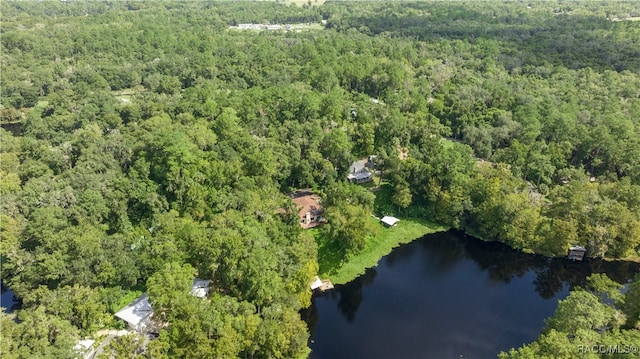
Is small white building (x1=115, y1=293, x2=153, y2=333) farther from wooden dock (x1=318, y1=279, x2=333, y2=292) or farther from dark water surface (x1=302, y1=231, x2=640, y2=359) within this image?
wooden dock (x1=318, y1=279, x2=333, y2=292)

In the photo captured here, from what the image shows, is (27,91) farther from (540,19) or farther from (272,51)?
(540,19)

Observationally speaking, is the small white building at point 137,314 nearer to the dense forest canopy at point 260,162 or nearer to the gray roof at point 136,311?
the gray roof at point 136,311

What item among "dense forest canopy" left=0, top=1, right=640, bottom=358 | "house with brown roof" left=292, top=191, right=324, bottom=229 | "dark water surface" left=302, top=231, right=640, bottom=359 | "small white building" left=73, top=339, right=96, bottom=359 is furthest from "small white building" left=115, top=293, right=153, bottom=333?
"house with brown roof" left=292, top=191, right=324, bottom=229

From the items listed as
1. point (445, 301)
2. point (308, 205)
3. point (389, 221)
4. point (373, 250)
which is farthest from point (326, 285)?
point (389, 221)

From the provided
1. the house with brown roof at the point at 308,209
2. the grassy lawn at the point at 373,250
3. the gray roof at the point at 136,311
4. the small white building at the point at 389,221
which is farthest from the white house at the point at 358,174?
the gray roof at the point at 136,311

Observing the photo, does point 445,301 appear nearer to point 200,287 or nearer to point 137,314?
point 200,287

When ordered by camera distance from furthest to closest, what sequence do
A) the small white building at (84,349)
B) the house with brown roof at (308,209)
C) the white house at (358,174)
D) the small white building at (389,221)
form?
the white house at (358,174) → the small white building at (389,221) → the house with brown roof at (308,209) → the small white building at (84,349)
